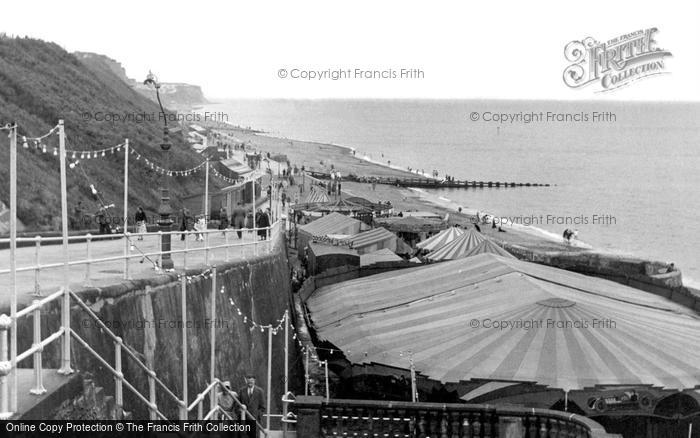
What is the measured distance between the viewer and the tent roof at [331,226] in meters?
36.6

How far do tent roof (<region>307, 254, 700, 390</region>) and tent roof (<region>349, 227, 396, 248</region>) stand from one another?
10843 mm

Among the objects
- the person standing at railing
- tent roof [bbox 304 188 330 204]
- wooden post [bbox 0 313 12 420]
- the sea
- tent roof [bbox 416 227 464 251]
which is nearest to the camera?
wooden post [bbox 0 313 12 420]

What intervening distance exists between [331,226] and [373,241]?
4526 mm

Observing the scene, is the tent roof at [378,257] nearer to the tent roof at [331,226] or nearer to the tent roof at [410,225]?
the tent roof at [331,226]

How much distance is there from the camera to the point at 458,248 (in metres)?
31.0

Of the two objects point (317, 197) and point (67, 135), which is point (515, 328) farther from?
point (317, 197)

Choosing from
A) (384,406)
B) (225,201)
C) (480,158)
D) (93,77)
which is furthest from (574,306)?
(480,158)

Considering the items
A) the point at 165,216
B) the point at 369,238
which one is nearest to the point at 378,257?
the point at 369,238

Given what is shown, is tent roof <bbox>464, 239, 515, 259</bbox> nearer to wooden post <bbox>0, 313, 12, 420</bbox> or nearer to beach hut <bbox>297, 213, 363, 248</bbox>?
beach hut <bbox>297, 213, 363, 248</bbox>

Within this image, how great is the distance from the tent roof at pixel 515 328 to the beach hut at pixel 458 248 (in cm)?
817

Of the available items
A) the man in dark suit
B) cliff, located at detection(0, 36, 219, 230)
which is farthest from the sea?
the man in dark suit

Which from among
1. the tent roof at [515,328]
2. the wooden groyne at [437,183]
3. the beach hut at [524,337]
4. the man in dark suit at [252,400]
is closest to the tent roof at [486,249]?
the tent roof at [515,328]

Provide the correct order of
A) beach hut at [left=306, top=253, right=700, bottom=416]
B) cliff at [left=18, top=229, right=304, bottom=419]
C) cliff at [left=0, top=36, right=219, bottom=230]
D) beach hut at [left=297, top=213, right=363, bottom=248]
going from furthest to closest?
beach hut at [left=297, top=213, right=363, bottom=248] < cliff at [left=0, top=36, right=219, bottom=230] < beach hut at [left=306, top=253, right=700, bottom=416] < cliff at [left=18, top=229, right=304, bottom=419]

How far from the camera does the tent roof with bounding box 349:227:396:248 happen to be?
3278 centimetres
